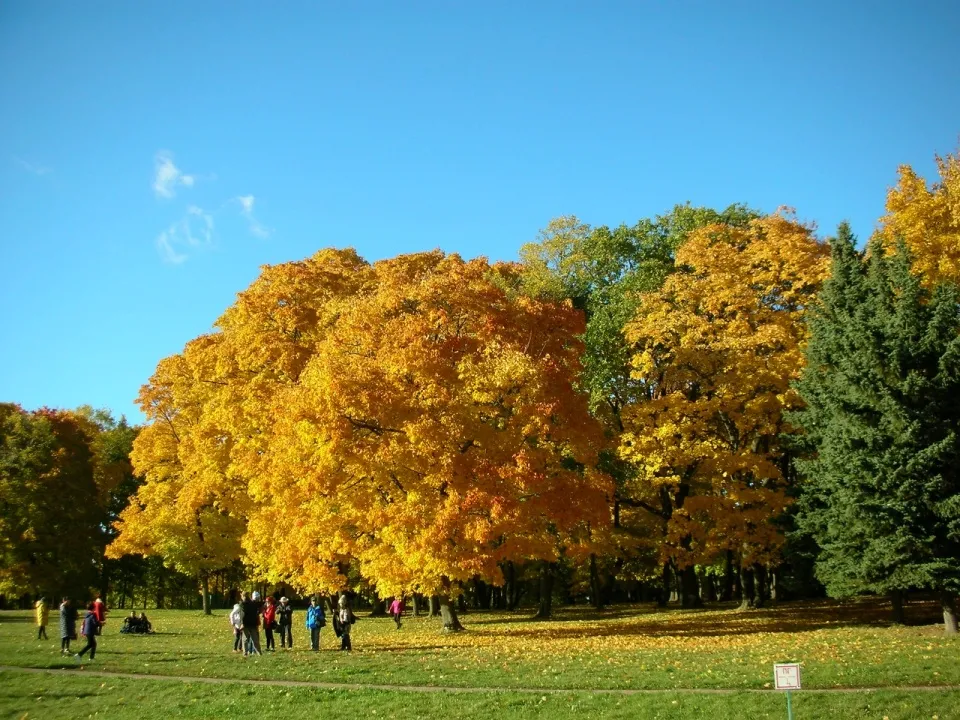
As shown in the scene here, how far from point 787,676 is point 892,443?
15.7 metres

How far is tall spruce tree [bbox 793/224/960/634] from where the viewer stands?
23047 mm

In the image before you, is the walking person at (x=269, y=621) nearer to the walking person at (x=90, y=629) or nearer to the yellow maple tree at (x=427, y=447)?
the yellow maple tree at (x=427, y=447)

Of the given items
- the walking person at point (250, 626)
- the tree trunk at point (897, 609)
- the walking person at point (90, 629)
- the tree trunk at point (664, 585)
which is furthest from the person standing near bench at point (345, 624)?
the tree trunk at point (664, 585)

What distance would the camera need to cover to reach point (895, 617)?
89.0 feet

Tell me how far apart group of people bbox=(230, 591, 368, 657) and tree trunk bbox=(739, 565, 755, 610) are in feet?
63.0

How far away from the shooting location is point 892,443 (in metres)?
23.8

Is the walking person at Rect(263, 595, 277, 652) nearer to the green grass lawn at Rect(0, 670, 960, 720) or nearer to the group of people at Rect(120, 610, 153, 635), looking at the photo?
the green grass lawn at Rect(0, 670, 960, 720)

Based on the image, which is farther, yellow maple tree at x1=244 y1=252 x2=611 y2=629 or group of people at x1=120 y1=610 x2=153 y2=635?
group of people at x1=120 y1=610 x2=153 y2=635

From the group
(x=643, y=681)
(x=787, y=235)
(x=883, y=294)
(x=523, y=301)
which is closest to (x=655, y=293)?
(x=787, y=235)

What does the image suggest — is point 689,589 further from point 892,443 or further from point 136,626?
point 136,626

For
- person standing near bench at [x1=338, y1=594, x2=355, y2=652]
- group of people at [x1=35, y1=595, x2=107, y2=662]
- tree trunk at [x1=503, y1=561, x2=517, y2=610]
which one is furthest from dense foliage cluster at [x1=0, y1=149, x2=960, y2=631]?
tree trunk at [x1=503, y1=561, x2=517, y2=610]

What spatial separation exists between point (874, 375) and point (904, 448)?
2.28 m

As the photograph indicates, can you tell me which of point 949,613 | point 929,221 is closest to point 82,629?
point 949,613

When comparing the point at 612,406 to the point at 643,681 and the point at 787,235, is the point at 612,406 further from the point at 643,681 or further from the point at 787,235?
the point at 643,681
